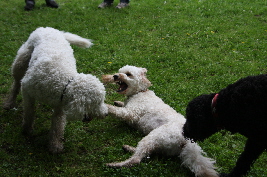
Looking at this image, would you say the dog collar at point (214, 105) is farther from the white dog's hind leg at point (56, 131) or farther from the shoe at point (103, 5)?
the shoe at point (103, 5)

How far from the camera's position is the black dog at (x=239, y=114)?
2895 millimetres

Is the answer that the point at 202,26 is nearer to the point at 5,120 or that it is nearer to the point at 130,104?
the point at 130,104

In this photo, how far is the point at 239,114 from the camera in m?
2.96

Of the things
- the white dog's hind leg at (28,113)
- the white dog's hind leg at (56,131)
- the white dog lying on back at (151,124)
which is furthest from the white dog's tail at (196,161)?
the white dog's hind leg at (28,113)

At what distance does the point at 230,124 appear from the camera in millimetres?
3072

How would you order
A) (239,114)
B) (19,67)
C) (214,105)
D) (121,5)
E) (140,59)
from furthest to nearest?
(121,5) < (140,59) < (19,67) < (214,105) < (239,114)

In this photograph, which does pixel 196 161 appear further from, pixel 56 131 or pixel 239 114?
pixel 56 131

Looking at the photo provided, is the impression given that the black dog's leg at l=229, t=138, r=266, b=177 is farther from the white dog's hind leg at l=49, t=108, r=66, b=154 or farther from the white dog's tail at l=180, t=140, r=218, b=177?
the white dog's hind leg at l=49, t=108, r=66, b=154

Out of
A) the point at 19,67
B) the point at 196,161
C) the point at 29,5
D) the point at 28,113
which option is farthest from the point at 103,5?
the point at 196,161

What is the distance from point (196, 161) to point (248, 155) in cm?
60

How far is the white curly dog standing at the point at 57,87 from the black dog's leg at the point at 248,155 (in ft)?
5.76

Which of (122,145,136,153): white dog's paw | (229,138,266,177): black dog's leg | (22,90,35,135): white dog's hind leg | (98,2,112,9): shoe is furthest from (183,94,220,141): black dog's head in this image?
(98,2,112,9): shoe

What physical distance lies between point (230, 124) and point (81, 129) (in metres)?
2.40

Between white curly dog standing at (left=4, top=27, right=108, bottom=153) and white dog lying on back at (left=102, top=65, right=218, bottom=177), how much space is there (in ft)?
2.42
